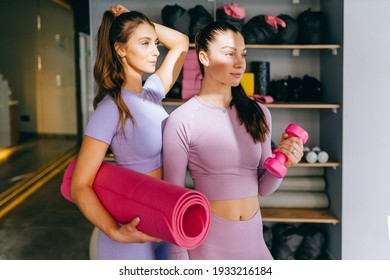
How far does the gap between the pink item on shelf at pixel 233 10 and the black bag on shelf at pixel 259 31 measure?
0.33 ft

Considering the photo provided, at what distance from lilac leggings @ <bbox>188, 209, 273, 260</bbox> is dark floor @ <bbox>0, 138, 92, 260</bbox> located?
2132mm

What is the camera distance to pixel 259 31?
2.63 metres

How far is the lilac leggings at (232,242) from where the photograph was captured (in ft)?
3.93

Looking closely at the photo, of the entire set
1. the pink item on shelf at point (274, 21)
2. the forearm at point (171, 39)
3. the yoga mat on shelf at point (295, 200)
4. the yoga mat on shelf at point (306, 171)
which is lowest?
the yoga mat on shelf at point (295, 200)

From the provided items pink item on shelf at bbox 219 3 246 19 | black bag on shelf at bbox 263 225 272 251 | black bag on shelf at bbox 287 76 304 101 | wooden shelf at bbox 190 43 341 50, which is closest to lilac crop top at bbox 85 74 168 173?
wooden shelf at bbox 190 43 341 50

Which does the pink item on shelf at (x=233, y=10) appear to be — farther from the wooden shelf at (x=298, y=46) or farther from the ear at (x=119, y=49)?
the ear at (x=119, y=49)

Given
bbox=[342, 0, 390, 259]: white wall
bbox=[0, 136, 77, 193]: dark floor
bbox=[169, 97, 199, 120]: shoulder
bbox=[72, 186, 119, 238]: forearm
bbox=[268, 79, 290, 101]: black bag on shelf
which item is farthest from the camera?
bbox=[0, 136, 77, 193]: dark floor

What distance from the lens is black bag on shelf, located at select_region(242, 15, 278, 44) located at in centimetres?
260

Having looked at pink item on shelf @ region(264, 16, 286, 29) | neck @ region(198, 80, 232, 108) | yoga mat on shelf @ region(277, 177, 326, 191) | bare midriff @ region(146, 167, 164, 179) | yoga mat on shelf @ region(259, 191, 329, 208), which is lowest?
yoga mat on shelf @ region(259, 191, 329, 208)

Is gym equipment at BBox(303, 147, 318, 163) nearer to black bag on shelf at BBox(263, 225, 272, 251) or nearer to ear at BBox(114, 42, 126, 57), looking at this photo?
black bag on shelf at BBox(263, 225, 272, 251)

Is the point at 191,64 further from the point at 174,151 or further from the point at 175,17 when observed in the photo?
the point at 175,17

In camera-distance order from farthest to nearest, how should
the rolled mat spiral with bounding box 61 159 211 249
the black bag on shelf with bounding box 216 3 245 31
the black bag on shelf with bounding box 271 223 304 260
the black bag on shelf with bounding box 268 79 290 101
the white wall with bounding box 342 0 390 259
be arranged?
the black bag on shelf with bounding box 271 223 304 260 → the black bag on shelf with bounding box 268 79 290 101 → the black bag on shelf with bounding box 216 3 245 31 → the white wall with bounding box 342 0 390 259 → the rolled mat spiral with bounding box 61 159 211 249

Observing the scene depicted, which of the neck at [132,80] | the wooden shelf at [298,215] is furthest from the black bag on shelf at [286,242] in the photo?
the neck at [132,80]
